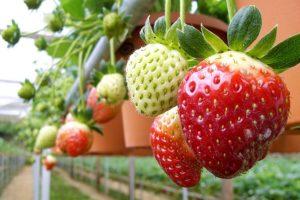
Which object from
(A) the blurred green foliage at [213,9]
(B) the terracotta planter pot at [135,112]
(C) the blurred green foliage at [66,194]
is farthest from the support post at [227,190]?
(C) the blurred green foliage at [66,194]

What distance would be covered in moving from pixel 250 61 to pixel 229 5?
5cm

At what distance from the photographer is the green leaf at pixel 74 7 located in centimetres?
110

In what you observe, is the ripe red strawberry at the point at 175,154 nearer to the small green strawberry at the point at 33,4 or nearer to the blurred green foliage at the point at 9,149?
the small green strawberry at the point at 33,4

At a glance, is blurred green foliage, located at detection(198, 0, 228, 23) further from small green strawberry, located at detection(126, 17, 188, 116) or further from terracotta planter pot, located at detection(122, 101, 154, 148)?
small green strawberry, located at detection(126, 17, 188, 116)

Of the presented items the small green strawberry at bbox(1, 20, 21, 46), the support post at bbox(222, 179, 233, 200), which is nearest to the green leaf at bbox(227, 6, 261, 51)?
the small green strawberry at bbox(1, 20, 21, 46)

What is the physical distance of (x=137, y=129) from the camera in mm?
884

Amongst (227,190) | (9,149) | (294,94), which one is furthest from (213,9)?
(9,149)

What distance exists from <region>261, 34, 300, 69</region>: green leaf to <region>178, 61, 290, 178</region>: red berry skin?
0.03 m

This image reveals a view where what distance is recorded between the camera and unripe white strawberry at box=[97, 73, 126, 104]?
2.33 feet

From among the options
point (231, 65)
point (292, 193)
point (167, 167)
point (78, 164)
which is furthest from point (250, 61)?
point (78, 164)

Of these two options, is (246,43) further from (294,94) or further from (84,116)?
(84,116)

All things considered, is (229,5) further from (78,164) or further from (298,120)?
(78,164)

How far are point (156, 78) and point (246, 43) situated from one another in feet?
0.26

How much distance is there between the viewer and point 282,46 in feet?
0.99
